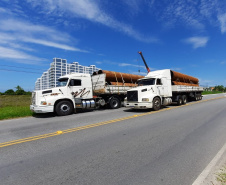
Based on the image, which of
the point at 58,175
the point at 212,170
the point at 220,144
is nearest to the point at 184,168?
the point at 212,170

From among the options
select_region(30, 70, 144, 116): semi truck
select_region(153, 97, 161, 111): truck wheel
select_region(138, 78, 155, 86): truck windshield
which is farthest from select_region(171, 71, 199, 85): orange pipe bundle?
select_region(153, 97, 161, 111): truck wheel

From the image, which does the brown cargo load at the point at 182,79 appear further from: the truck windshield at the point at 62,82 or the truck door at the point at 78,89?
the truck windshield at the point at 62,82

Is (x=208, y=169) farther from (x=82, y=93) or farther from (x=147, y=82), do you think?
(x=82, y=93)

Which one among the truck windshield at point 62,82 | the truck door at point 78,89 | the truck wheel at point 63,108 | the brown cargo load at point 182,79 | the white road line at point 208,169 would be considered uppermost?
the brown cargo load at point 182,79

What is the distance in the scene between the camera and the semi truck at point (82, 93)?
10.2 meters

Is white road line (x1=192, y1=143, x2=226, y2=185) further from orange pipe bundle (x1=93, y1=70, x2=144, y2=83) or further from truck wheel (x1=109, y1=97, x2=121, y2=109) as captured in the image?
orange pipe bundle (x1=93, y1=70, x2=144, y2=83)

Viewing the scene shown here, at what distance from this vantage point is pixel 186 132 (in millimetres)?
5730

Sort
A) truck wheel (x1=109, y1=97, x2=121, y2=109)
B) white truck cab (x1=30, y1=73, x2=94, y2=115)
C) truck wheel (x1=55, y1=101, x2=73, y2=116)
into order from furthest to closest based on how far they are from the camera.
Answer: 1. truck wheel (x1=109, y1=97, x2=121, y2=109)
2. truck wheel (x1=55, y1=101, x2=73, y2=116)
3. white truck cab (x1=30, y1=73, x2=94, y2=115)

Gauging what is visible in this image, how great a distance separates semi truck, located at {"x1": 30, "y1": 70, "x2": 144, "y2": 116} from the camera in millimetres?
10202

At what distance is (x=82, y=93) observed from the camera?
468 inches

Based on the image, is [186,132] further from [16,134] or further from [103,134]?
[16,134]

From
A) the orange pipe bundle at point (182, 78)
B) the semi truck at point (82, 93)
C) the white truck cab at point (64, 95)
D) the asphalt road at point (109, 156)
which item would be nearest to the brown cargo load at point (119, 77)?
the semi truck at point (82, 93)

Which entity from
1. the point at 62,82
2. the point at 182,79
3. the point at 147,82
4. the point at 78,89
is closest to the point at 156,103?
the point at 147,82

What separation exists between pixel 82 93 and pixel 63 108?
193 cm
